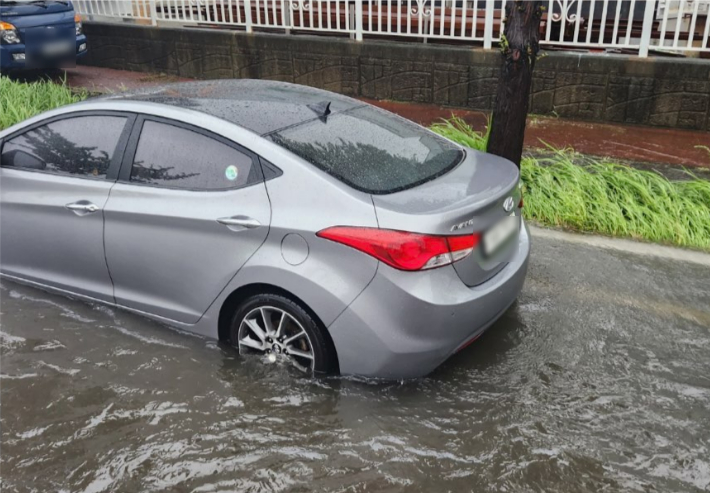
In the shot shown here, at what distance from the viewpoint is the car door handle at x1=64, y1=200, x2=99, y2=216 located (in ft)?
13.5

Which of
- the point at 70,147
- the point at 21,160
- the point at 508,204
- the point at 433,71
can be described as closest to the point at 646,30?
the point at 433,71

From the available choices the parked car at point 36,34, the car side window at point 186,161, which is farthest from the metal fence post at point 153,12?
the car side window at point 186,161

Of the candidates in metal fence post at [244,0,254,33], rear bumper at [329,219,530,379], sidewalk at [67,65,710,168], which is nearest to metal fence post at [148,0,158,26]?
metal fence post at [244,0,254,33]

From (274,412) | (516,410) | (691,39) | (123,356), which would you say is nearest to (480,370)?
(516,410)

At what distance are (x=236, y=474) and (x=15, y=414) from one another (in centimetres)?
132

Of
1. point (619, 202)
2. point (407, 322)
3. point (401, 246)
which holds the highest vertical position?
point (401, 246)

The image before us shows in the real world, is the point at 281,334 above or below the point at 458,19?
below

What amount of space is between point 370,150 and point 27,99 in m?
6.64

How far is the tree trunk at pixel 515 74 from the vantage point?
209 inches

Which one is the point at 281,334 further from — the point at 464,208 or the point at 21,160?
the point at 21,160

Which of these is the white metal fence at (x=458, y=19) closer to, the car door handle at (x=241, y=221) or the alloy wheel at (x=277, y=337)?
the car door handle at (x=241, y=221)

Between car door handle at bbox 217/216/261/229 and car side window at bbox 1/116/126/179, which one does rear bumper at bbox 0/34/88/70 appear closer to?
car side window at bbox 1/116/126/179

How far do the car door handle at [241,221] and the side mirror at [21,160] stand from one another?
5.10 ft

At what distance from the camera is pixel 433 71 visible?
927 centimetres
